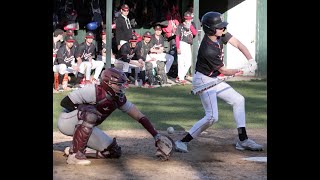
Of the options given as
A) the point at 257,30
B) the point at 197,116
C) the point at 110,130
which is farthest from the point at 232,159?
the point at 257,30

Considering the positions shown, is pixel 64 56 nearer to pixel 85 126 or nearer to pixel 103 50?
pixel 103 50

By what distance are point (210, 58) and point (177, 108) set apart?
184 inches

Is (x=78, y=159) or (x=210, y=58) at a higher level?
(x=210, y=58)

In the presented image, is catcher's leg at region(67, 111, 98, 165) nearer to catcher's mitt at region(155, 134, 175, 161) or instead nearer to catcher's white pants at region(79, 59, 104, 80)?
catcher's mitt at region(155, 134, 175, 161)

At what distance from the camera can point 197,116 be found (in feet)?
40.1

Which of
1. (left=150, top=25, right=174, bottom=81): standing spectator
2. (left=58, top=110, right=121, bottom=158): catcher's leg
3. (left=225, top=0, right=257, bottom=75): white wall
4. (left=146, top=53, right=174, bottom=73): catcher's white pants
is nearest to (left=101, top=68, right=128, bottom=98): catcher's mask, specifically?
(left=58, top=110, right=121, bottom=158): catcher's leg

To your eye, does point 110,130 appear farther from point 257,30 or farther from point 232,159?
point 257,30

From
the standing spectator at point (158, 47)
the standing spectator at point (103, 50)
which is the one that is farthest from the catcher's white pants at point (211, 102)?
the standing spectator at point (103, 50)

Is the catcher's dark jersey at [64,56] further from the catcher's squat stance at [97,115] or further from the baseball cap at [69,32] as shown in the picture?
the catcher's squat stance at [97,115]

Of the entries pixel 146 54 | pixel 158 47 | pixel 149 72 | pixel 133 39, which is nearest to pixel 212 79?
pixel 149 72

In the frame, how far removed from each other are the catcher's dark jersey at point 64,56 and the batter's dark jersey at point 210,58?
26.1 ft

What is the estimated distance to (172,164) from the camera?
7871 millimetres
